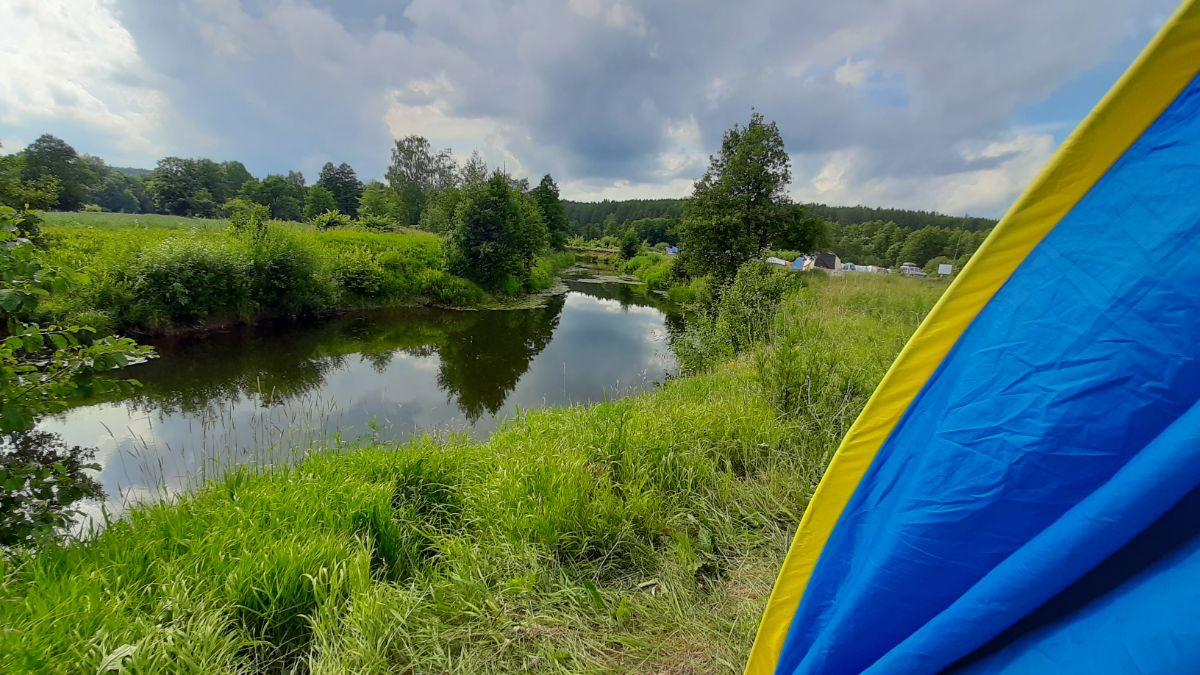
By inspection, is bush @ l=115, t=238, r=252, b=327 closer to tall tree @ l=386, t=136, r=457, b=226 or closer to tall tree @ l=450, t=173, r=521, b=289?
tall tree @ l=450, t=173, r=521, b=289

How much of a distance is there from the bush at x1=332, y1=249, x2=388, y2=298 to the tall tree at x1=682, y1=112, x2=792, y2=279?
1196 cm

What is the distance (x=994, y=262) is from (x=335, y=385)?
9.86 m

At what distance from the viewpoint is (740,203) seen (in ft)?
44.7

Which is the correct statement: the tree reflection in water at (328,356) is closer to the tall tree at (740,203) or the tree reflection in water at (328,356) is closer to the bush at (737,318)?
the bush at (737,318)

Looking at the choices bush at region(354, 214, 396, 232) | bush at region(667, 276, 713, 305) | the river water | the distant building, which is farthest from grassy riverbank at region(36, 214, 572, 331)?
the distant building

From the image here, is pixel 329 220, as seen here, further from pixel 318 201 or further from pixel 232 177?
A: pixel 232 177

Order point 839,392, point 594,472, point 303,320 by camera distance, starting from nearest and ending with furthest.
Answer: point 594,472 < point 839,392 < point 303,320

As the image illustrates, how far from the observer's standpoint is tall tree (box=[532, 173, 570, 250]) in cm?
3709

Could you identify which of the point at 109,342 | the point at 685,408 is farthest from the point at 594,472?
the point at 109,342

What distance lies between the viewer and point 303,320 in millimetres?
13117

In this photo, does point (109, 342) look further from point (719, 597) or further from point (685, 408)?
point (685, 408)

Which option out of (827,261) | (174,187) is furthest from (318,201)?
(827,261)

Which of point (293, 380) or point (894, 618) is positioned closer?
point (894, 618)

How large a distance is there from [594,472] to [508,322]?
42.8 feet
